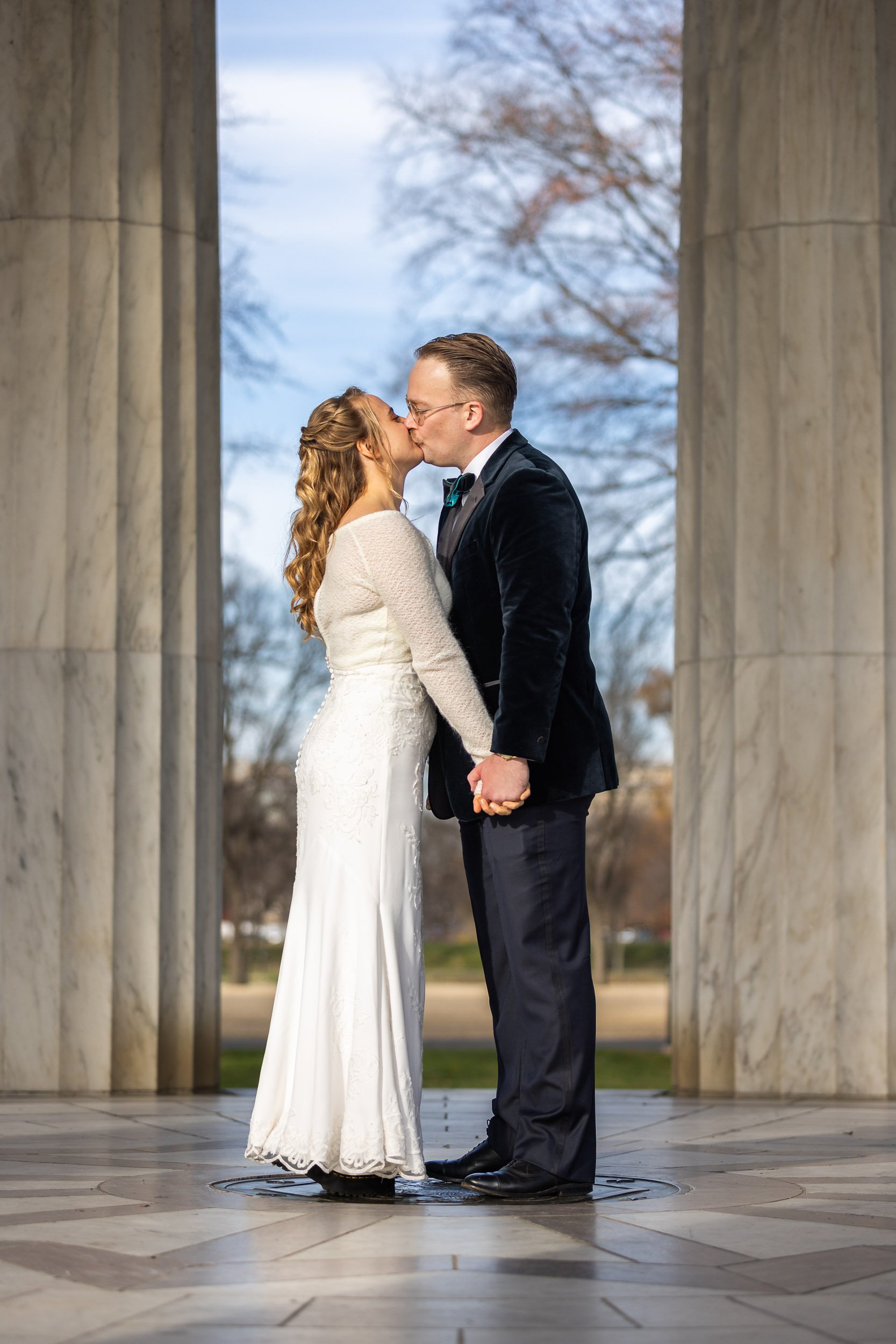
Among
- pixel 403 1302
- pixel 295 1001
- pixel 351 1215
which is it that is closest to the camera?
pixel 403 1302

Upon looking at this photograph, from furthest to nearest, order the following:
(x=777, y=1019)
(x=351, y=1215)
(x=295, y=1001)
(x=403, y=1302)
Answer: (x=777, y=1019), (x=295, y=1001), (x=351, y=1215), (x=403, y=1302)

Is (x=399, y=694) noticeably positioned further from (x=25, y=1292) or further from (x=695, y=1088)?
(x=695, y=1088)

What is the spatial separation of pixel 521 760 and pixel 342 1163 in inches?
43.2

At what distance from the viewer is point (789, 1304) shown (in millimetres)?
3023

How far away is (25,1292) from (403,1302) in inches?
27.3

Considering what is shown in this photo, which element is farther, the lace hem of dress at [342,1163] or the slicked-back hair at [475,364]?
the slicked-back hair at [475,364]

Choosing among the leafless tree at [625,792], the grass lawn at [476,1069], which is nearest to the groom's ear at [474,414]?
the grass lawn at [476,1069]

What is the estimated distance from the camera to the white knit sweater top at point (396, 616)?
14.4 feet

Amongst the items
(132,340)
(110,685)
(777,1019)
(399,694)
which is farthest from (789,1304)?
(132,340)

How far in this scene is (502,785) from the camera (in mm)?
4277

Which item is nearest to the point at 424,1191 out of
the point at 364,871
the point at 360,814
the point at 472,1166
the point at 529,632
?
the point at 472,1166

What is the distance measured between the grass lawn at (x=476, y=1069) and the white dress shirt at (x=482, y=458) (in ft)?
37.2

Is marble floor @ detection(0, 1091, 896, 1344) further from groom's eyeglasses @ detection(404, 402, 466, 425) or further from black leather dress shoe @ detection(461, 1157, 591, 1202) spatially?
groom's eyeglasses @ detection(404, 402, 466, 425)

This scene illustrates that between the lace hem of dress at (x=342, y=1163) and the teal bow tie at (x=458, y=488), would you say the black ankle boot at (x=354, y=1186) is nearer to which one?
the lace hem of dress at (x=342, y=1163)
